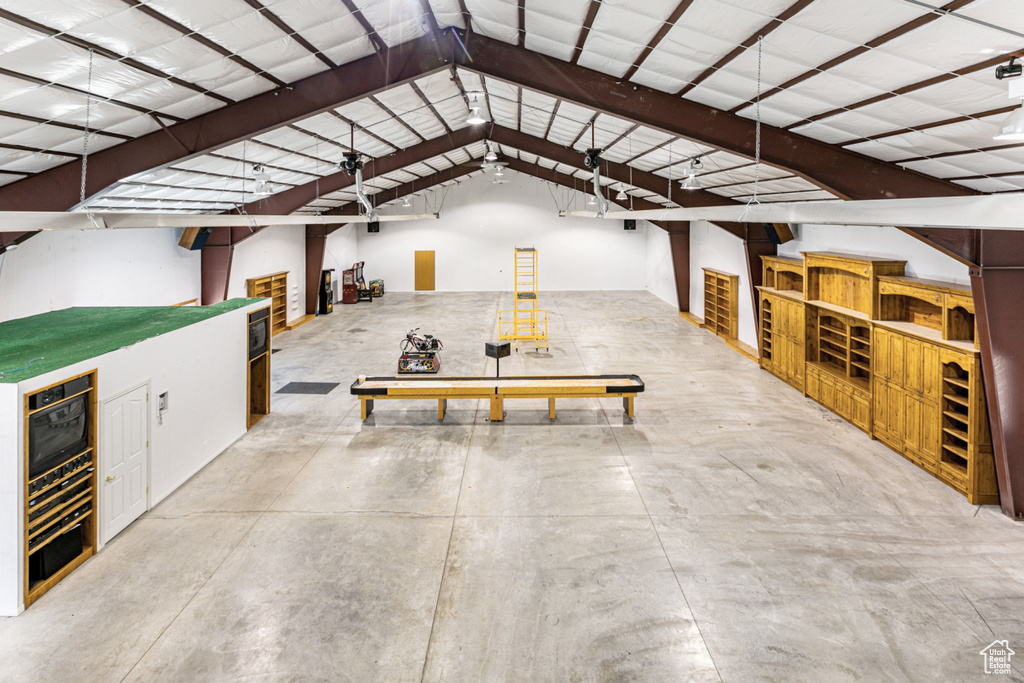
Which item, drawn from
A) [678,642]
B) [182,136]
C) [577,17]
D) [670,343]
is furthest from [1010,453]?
[182,136]

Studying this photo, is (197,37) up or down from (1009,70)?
up

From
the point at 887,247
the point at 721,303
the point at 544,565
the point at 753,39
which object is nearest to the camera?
the point at 753,39

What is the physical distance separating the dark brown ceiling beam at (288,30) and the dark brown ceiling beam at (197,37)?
603 mm

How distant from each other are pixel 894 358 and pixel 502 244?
18.5 m

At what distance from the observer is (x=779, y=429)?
8.34 metres

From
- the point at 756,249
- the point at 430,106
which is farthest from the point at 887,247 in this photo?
the point at 430,106

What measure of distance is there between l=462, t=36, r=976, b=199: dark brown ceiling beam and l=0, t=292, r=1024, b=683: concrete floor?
3.57 m

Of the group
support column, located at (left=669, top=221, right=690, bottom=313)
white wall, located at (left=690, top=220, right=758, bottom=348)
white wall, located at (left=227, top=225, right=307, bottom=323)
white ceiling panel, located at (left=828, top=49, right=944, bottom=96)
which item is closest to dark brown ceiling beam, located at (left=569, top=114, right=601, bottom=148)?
white wall, located at (left=690, top=220, right=758, bottom=348)

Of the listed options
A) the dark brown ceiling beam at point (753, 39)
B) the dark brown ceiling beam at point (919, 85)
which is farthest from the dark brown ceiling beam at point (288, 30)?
the dark brown ceiling beam at point (919, 85)

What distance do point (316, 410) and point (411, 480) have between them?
346 cm

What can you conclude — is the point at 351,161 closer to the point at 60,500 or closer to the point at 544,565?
the point at 60,500

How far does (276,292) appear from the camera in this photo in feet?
54.2

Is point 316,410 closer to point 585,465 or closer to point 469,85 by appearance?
point 585,465

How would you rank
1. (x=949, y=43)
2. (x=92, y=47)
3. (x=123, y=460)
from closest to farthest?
(x=949, y=43) < (x=92, y=47) < (x=123, y=460)
